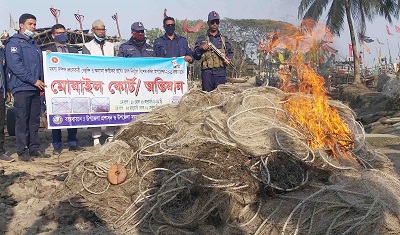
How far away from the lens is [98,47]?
811cm

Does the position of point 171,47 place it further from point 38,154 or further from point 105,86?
point 38,154

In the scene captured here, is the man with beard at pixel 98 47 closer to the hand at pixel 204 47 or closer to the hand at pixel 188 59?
the hand at pixel 188 59

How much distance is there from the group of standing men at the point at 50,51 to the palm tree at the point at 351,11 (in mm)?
15981

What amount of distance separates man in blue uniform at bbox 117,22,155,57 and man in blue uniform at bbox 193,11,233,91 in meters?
1.03

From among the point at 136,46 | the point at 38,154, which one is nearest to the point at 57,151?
the point at 38,154

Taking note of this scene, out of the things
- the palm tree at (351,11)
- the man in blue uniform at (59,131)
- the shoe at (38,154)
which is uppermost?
the palm tree at (351,11)

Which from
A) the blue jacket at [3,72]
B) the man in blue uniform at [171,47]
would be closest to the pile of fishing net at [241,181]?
the blue jacket at [3,72]

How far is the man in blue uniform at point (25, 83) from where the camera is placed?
21.0 feet

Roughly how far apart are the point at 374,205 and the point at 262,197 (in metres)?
1.01

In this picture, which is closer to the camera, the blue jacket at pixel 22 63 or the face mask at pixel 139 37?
the blue jacket at pixel 22 63

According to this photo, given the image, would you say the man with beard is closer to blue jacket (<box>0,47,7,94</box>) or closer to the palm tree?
blue jacket (<box>0,47,7,94</box>)

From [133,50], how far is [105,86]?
103 centimetres

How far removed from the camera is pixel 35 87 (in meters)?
6.65

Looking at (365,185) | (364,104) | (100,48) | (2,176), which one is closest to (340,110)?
(365,185)
